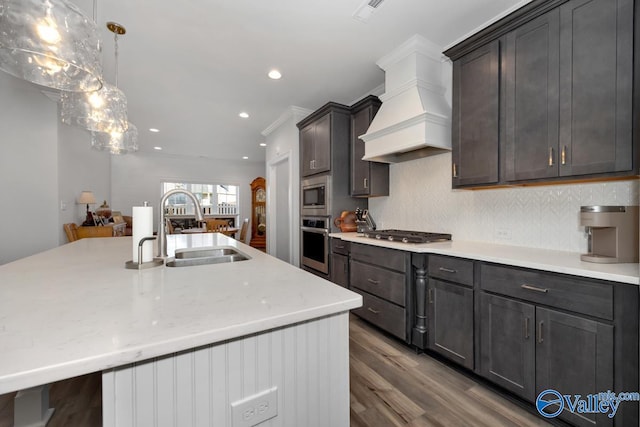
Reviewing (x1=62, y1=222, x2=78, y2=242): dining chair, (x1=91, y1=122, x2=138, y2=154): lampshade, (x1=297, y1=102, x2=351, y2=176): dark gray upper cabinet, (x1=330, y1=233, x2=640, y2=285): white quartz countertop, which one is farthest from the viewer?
(x1=62, y1=222, x2=78, y2=242): dining chair

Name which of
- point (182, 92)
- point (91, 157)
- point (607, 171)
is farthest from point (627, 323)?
point (91, 157)

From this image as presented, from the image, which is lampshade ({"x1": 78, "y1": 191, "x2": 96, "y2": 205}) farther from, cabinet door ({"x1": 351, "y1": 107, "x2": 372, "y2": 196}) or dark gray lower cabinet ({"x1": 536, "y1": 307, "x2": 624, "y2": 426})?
dark gray lower cabinet ({"x1": 536, "y1": 307, "x2": 624, "y2": 426})

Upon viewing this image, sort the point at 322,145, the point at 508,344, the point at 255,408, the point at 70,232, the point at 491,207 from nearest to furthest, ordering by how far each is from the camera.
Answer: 1. the point at 255,408
2. the point at 508,344
3. the point at 491,207
4. the point at 322,145
5. the point at 70,232

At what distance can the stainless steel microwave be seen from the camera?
3.35m

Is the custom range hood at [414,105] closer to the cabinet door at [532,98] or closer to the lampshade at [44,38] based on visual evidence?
the cabinet door at [532,98]

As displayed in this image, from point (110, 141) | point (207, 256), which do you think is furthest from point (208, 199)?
point (207, 256)

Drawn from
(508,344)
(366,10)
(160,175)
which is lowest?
(508,344)

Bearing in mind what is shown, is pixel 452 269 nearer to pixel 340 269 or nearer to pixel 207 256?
pixel 340 269

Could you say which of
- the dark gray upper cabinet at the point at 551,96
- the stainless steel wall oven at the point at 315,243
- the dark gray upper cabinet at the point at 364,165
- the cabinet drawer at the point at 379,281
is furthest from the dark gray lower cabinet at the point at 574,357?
the stainless steel wall oven at the point at 315,243

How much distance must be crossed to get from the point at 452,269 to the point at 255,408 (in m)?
1.63

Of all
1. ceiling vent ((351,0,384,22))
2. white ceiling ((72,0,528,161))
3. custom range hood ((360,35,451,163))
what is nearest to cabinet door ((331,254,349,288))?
custom range hood ((360,35,451,163))

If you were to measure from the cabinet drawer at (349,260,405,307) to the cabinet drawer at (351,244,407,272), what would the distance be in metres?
0.05

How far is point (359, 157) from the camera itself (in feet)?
10.8

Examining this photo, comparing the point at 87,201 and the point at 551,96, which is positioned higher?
the point at 551,96
